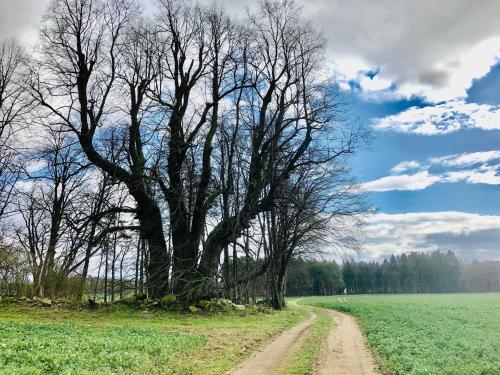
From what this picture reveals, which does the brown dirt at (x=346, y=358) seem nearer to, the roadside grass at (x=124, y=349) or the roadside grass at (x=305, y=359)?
the roadside grass at (x=305, y=359)

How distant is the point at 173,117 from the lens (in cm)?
2950

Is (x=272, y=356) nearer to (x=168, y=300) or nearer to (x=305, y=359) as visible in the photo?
(x=305, y=359)

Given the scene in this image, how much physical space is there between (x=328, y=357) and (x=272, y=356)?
180 centimetres

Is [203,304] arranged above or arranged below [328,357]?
above

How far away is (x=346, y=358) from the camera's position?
14.1 meters

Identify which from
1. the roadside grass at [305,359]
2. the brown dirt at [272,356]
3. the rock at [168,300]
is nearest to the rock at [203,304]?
the rock at [168,300]

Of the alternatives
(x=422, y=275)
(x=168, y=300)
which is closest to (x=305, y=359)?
(x=168, y=300)

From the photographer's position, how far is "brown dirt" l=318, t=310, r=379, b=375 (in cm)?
1201

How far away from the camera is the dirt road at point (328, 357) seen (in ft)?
39.5

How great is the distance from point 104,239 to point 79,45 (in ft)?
39.2

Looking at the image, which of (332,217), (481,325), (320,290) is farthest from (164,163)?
(320,290)

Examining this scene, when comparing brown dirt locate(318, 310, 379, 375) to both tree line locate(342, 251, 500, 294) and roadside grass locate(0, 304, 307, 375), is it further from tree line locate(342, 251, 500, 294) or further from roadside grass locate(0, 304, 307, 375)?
tree line locate(342, 251, 500, 294)

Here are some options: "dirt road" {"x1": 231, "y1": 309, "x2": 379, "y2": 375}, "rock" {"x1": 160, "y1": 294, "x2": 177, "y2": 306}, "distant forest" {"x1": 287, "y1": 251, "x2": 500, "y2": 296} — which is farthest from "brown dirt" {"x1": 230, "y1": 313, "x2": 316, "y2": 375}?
"distant forest" {"x1": 287, "y1": 251, "x2": 500, "y2": 296}

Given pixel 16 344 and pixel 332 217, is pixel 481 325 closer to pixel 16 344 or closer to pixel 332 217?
pixel 332 217
